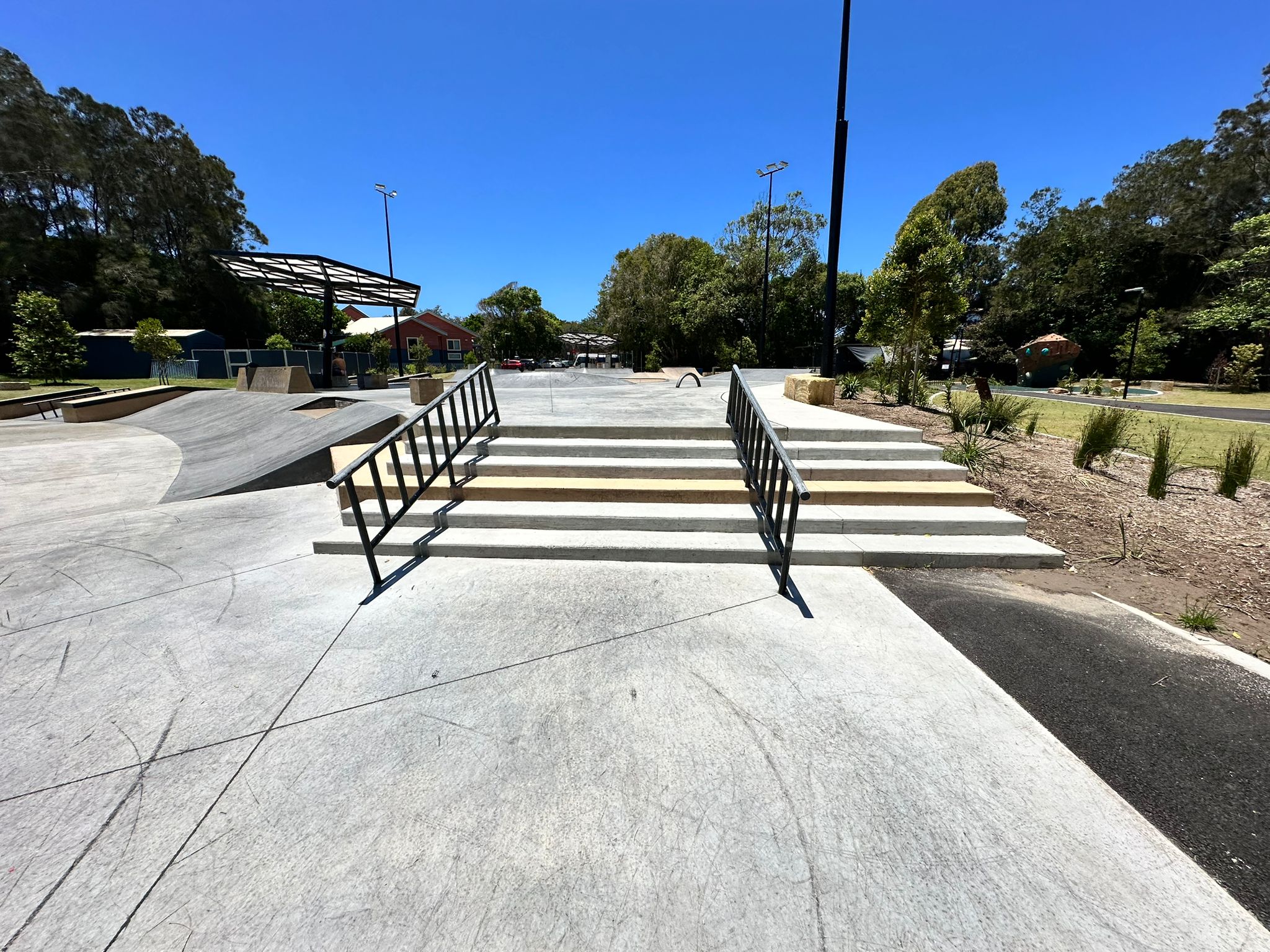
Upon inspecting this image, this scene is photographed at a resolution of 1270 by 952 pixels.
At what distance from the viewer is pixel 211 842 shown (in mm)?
1789

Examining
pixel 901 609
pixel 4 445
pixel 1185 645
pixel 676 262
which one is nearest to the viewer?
pixel 1185 645

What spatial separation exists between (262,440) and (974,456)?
461 inches

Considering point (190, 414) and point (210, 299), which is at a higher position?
point (210, 299)

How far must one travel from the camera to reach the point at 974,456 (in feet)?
18.9

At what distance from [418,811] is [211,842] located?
0.74 m

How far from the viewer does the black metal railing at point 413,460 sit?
373 cm

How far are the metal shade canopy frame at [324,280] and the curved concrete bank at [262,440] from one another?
3857 millimetres

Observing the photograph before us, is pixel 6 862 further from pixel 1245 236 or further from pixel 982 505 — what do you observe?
pixel 1245 236

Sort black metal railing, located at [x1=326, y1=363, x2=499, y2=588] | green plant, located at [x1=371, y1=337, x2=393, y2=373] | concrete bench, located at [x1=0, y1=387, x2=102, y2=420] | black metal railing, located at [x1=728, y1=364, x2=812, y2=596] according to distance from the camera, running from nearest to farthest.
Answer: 1. black metal railing, located at [x1=728, y1=364, x2=812, y2=596]
2. black metal railing, located at [x1=326, y1=363, x2=499, y2=588]
3. concrete bench, located at [x1=0, y1=387, x2=102, y2=420]
4. green plant, located at [x1=371, y1=337, x2=393, y2=373]

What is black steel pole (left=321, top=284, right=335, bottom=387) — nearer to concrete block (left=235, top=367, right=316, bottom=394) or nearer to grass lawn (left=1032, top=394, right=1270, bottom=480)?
concrete block (left=235, top=367, right=316, bottom=394)

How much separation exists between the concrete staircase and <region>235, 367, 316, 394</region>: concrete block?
10302 mm

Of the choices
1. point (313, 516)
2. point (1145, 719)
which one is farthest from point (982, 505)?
point (313, 516)

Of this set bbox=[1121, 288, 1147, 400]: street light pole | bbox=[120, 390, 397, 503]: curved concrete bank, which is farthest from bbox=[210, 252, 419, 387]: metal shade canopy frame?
bbox=[1121, 288, 1147, 400]: street light pole

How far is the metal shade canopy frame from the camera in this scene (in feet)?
44.3
